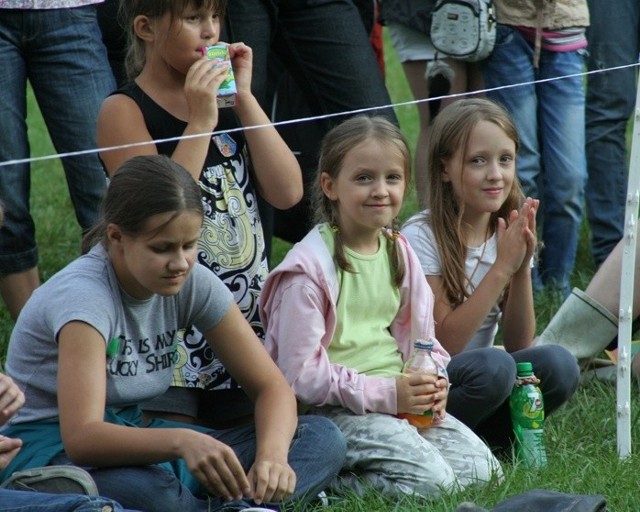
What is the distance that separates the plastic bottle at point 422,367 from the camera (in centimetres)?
349

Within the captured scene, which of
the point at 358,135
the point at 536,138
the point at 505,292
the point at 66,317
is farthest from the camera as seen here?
the point at 536,138

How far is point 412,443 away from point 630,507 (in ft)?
1.91

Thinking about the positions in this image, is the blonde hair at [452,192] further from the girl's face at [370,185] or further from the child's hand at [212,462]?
the child's hand at [212,462]

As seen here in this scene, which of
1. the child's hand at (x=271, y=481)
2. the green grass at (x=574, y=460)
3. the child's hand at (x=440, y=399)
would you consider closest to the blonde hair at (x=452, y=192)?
the child's hand at (x=440, y=399)

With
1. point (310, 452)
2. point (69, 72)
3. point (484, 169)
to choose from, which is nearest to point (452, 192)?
point (484, 169)

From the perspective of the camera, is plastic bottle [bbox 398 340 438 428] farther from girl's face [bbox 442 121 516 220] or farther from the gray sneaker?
the gray sneaker

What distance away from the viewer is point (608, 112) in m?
5.51

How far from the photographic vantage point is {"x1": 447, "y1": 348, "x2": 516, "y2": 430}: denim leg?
11.8 feet

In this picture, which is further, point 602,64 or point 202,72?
point 602,64

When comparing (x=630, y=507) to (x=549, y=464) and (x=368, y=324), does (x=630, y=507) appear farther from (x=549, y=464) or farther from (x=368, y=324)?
(x=368, y=324)

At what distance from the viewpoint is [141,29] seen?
365 cm

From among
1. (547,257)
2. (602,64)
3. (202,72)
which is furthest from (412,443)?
(602,64)

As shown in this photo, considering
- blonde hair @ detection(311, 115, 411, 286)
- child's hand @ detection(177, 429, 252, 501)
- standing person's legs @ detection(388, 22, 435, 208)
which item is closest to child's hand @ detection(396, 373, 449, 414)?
blonde hair @ detection(311, 115, 411, 286)

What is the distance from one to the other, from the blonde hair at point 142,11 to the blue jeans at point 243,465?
1.09m
